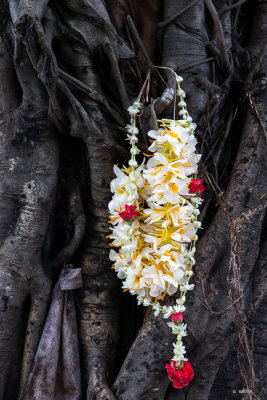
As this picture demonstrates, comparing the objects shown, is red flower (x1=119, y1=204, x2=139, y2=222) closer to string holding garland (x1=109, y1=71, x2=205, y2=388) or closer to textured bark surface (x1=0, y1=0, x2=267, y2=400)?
string holding garland (x1=109, y1=71, x2=205, y2=388)

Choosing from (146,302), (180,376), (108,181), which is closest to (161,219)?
(146,302)

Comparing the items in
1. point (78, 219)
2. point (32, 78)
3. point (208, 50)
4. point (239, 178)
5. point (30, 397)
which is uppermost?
point (208, 50)

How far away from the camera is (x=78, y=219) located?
7.02ft

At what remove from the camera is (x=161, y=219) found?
1708mm

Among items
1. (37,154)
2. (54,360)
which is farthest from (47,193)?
(54,360)

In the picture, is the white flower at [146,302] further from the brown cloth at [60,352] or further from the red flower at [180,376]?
the brown cloth at [60,352]

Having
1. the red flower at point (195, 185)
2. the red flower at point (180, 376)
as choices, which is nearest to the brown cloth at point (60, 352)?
the red flower at point (180, 376)

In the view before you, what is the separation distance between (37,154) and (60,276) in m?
0.66

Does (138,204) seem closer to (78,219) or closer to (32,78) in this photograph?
(78,219)

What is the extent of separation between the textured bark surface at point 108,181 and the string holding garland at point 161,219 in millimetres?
242

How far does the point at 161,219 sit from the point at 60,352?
989 mm

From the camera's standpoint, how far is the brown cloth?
2.04m

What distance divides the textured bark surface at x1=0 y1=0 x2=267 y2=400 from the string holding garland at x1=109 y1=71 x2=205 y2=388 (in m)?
0.24

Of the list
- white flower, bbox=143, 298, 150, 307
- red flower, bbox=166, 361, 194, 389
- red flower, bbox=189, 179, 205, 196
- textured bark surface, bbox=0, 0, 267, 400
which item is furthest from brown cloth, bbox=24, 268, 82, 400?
red flower, bbox=189, 179, 205, 196
